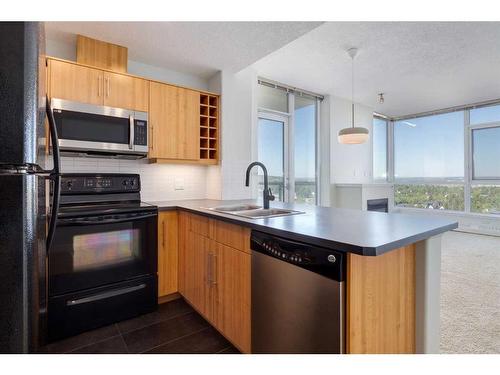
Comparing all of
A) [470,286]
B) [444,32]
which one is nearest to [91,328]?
[470,286]

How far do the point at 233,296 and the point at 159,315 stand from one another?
3.05 ft

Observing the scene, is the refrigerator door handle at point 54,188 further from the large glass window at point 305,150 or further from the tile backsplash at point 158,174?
the large glass window at point 305,150

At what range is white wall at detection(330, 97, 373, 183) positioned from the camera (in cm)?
487

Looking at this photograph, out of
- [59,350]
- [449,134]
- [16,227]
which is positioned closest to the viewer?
[16,227]

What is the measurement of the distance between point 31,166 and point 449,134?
7.16m

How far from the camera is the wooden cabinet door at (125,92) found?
2365mm

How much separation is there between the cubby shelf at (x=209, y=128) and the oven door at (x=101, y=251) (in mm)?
1037

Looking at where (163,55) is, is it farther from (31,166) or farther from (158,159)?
(31,166)

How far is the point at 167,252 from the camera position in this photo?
244 cm

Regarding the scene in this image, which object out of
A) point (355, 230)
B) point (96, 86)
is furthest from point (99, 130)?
point (355, 230)

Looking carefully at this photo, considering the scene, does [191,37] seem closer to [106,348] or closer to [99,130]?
[99,130]

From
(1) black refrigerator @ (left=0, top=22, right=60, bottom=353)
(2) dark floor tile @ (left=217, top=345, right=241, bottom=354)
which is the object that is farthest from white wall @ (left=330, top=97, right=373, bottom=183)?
(1) black refrigerator @ (left=0, top=22, right=60, bottom=353)

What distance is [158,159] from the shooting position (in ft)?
8.77

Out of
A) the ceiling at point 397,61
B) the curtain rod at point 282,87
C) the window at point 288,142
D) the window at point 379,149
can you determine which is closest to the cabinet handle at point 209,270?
the window at point 288,142
